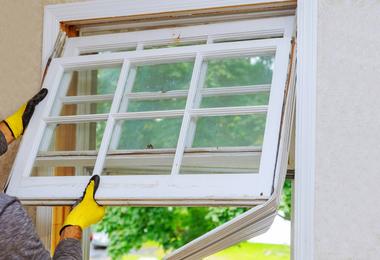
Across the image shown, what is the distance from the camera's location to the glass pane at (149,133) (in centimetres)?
242

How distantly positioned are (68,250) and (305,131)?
834 mm

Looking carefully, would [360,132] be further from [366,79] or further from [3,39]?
[3,39]

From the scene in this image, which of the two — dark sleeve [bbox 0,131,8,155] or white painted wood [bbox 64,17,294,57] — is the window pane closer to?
dark sleeve [bbox 0,131,8,155]

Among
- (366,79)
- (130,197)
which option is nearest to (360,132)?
(366,79)

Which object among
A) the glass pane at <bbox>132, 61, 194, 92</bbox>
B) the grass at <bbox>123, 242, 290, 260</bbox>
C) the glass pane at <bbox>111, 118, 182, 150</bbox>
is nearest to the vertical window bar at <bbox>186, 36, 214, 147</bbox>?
the glass pane at <bbox>132, 61, 194, 92</bbox>

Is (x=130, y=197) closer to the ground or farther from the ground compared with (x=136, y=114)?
closer to the ground

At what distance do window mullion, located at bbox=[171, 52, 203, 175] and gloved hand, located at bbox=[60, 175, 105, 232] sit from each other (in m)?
0.28

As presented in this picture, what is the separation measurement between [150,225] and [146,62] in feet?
16.9

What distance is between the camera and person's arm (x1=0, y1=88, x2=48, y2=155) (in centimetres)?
197

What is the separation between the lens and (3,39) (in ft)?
6.98

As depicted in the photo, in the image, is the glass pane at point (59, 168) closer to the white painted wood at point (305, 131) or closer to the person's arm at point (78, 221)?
the person's arm at point (78, 221)

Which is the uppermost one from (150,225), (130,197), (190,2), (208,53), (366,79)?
(150,225)

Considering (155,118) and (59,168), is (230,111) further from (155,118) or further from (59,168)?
(59,168)

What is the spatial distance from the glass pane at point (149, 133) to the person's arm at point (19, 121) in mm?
475
